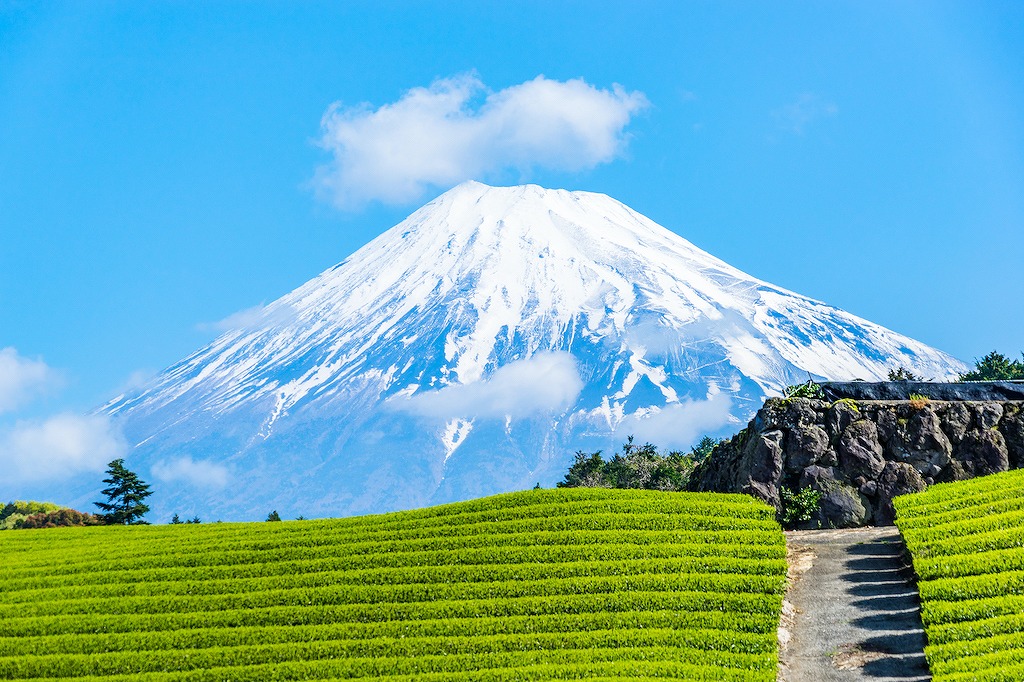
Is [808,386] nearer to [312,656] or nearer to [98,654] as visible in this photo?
[312,656]

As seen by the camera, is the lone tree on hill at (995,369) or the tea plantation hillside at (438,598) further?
the lone tree on hill at (995,369)

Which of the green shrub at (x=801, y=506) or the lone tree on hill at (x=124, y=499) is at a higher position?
the lone tree on hill at (x=124, y=499)

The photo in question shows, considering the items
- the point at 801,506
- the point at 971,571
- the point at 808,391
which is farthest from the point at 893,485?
the point at 971,571

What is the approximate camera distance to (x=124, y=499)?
158ft

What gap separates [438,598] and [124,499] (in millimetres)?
32110

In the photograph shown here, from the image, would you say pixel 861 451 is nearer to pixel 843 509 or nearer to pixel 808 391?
pixel 843 509

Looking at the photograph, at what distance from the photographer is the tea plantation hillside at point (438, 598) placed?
1817cm

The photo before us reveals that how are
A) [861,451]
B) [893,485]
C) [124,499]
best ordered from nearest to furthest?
1. [893,485]
2. [861,451]
3. [124,499]

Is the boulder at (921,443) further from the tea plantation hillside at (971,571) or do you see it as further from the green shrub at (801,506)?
the green shrub at (801,506)

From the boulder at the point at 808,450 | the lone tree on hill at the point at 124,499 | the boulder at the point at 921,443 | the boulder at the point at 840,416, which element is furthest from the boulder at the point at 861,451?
the lone tree on hill at the point at 124,499

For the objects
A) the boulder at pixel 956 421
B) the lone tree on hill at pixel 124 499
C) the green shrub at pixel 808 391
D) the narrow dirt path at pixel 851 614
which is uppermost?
the lone tree on hill at pixel 124 499

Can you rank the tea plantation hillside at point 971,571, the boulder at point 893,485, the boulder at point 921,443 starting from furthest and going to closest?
the boulder at point 921,443
the boulder at point 893,485
the tea plantation hillside at point 971,571

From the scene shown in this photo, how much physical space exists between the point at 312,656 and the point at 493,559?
4661 mm

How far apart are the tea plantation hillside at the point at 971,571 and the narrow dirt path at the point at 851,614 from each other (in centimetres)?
47
